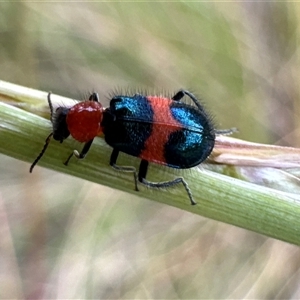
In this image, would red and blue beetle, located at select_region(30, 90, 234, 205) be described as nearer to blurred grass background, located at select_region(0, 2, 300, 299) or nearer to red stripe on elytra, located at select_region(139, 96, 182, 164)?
red stripe on elytra, located at select_region(139, 96, 182, 164)

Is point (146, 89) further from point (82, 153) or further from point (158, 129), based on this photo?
point (82, 153)

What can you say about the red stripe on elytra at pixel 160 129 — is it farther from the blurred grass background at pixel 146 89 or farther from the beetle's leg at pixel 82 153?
the blurred grass background at pixel 146 89

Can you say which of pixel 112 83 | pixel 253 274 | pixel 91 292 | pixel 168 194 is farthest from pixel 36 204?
pixel 168 194

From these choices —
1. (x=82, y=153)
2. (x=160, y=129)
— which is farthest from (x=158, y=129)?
(x=82, y=153)

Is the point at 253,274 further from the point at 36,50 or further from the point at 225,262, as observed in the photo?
the point at 36,50

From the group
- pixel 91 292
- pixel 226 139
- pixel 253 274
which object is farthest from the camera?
pixel 253 274
